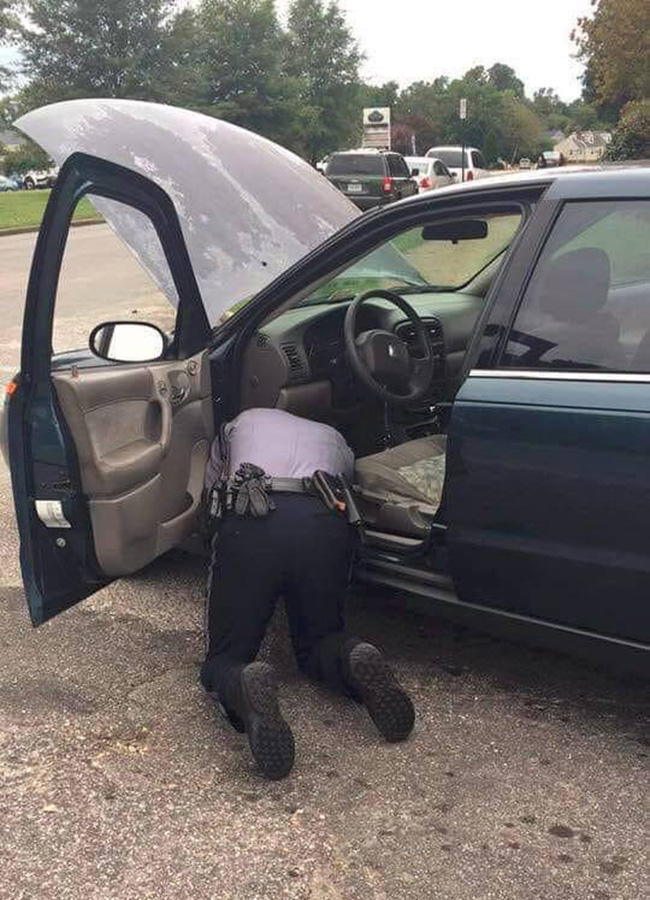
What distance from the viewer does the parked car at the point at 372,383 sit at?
2.65 m

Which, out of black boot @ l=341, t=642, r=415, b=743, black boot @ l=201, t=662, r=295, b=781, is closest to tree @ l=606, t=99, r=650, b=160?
black boot @ l=341, t=642, r=415, b=743

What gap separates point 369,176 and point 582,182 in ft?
71.1

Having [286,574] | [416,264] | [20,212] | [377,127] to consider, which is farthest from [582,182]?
[377,127]

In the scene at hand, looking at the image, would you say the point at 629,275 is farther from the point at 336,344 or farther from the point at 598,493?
→ the point at 336,344

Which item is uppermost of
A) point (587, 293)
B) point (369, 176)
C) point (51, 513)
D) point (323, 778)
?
point (369, 176)

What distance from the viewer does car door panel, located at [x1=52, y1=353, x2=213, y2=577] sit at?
9.66 feet

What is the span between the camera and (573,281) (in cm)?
280

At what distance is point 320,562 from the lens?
2934 mm

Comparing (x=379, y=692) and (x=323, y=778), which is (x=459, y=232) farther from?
(x=323, y=778)

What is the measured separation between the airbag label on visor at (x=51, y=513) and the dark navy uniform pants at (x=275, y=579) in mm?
483

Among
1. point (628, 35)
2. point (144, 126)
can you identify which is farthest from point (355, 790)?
point (628, 35)

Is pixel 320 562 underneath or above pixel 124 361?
underneath

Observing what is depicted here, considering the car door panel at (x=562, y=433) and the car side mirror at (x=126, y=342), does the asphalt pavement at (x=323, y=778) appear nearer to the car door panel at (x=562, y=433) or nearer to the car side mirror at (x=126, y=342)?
the car door panel at (x=562, y=433)

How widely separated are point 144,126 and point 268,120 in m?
45.3
